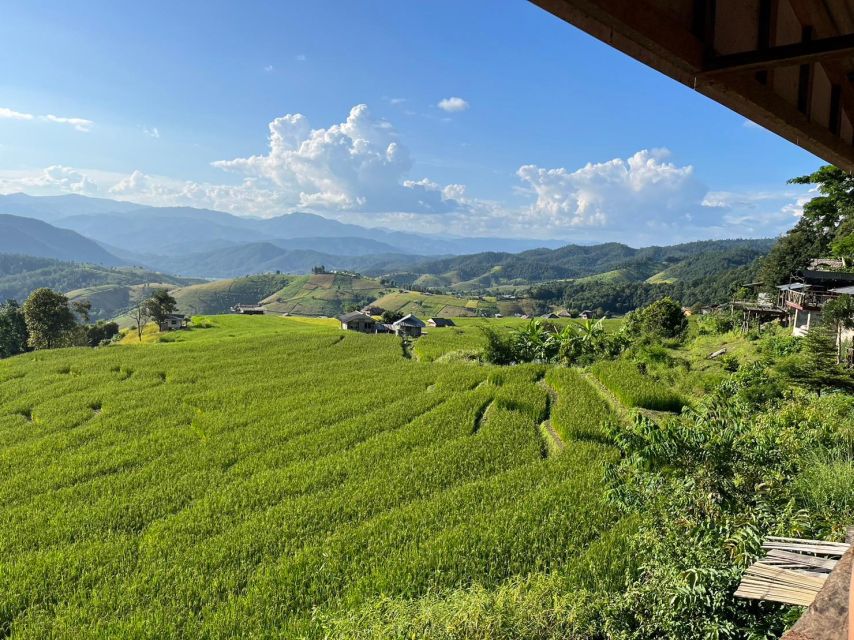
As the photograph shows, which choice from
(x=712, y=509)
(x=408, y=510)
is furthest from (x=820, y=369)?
(x=408, y=510)

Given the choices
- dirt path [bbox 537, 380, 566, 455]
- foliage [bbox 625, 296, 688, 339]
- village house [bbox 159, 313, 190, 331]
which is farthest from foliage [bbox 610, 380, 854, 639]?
village house [bbox 159, 313, 190, 331]

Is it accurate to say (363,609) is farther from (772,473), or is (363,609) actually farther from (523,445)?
(523,445)

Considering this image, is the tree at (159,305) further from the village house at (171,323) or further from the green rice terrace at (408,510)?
the green rice terrace at (408,510)

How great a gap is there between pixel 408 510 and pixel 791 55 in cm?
881

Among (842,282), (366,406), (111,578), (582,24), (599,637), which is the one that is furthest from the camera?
(842,282)

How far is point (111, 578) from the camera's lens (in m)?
7.32

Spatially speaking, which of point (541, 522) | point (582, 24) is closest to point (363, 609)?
point (541, 522)

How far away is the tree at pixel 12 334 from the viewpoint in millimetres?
51000

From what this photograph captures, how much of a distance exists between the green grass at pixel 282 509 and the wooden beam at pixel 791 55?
5901 millimetres

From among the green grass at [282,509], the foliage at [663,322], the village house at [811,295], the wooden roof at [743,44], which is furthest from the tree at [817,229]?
the wooden roof at [743,44]

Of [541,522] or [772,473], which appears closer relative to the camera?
[772,473]

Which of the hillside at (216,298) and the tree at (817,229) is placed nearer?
the tree at (817,229)

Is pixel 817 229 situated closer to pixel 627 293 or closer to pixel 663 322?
pixel 663 322

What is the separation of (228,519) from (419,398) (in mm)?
8499
